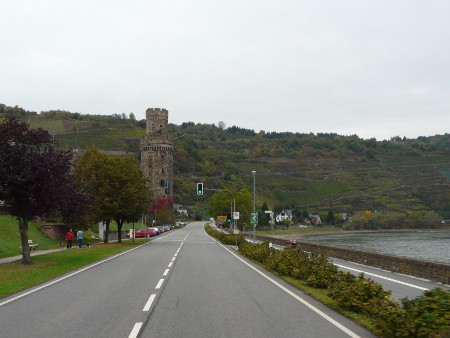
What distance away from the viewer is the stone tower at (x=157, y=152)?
12281 cm

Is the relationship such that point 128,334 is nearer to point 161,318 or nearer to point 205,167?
point 161,318

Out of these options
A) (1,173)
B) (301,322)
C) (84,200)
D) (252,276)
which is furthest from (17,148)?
(301,322)

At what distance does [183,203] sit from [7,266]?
164064 mm

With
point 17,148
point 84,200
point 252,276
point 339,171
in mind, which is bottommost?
point 252,276

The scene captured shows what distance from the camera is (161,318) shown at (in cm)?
965

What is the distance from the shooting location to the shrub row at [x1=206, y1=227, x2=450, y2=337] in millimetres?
7070

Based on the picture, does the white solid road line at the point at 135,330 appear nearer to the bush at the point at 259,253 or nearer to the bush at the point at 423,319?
the bush at the point at 423,319

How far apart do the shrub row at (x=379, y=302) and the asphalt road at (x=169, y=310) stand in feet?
1.73

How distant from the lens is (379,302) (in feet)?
31.5

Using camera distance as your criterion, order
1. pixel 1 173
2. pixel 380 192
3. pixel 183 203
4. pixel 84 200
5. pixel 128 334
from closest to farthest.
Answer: pixel 128 334 < pixel 1 173 < pixel 84 200 < pixel 380 192 < pixel 183 203

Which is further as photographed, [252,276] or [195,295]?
[252,276]

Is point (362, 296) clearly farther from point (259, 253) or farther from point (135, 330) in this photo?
point (259, 253)

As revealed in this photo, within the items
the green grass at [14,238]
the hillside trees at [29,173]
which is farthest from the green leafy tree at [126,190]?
the hillside trees at [29,173]

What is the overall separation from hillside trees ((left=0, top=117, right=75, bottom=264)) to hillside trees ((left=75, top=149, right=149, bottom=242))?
18790mm
